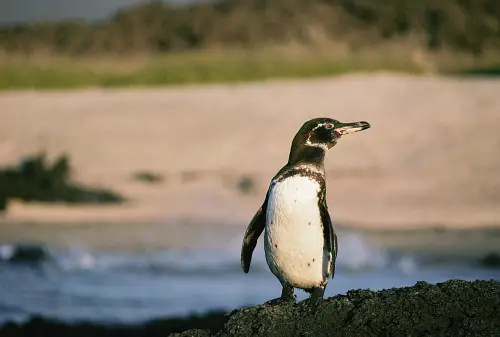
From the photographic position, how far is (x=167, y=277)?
511 inches

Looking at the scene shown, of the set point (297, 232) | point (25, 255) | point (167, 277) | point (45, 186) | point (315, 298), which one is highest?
point (45, 186)

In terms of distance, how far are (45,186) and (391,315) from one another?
1376 centimetres

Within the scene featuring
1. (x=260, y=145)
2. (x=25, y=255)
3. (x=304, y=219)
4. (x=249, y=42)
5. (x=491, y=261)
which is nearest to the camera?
(x=304, y=219)

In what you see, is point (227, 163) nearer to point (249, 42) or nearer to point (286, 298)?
point (286, 298)

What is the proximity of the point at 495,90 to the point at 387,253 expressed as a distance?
11518 mm

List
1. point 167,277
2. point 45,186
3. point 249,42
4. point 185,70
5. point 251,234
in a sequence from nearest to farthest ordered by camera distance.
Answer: point 251,234 → point 167,277 → point 45,186 → point 185,70 → point 249,42

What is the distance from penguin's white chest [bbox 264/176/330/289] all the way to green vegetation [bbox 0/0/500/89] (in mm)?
25518

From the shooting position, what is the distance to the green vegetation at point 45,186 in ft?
60.0

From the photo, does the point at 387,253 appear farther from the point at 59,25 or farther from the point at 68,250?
the point at 59,25

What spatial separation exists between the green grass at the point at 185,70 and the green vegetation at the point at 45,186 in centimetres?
1133

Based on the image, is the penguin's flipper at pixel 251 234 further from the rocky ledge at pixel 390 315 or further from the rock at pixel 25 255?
the rock at pixel 25 255

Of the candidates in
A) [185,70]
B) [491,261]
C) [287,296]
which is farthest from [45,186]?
[185,70]

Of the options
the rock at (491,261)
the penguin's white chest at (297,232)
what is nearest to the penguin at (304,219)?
the penguin's white chest at (297,232)

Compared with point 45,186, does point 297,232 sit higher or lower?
lower
